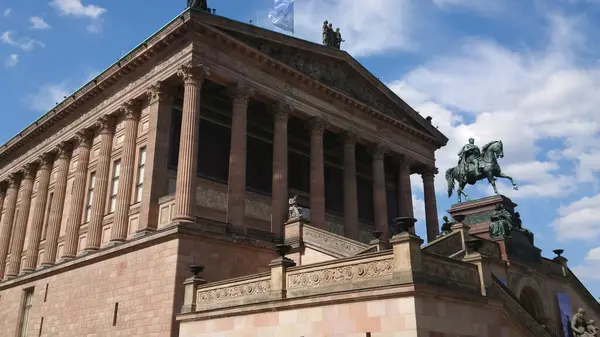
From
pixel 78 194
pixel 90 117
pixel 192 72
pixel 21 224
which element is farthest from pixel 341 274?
pixel 21 224

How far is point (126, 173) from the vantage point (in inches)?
1128

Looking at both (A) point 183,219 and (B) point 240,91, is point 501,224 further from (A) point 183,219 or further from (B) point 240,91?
(A) point 183,219

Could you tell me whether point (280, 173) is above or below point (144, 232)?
above

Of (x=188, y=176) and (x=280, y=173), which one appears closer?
(x=188, y=176)

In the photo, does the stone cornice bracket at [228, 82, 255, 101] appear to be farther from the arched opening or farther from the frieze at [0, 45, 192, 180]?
the arched opening

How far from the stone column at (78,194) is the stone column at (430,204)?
22.8 meters

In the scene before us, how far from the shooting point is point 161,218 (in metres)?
26.1

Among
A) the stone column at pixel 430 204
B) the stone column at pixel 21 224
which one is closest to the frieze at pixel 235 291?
the stone column at pixel 430 204

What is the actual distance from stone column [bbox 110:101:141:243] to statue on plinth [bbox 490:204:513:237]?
18.4 m

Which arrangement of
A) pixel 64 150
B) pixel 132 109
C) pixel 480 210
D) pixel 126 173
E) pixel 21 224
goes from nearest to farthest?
1. pixel 126 173
2. pixel 132 109
3. pixel 480 210
4. pixel 64 150
5. pixel 21 224

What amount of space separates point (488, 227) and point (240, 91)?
1446 centimetres

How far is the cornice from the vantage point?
90.6 feet

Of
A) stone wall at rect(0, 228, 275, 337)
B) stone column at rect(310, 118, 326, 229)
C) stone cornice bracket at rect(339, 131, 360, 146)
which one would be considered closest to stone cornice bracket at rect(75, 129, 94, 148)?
stone wall at rect(0, 228, 275, 337)

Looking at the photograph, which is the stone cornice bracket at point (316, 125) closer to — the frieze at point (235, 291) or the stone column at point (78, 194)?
the stone column at point (78, 194)
